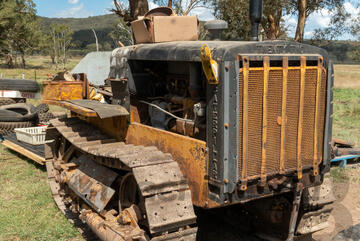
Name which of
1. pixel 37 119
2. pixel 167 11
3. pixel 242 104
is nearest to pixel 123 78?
pixel 167 11

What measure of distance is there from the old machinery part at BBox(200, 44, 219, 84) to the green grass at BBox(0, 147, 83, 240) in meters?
2.94

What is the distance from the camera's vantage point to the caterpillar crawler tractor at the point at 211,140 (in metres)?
3.71

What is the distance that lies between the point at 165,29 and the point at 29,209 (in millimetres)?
3354

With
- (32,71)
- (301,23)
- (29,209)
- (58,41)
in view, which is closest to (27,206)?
(29,209)

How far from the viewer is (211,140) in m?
3.83

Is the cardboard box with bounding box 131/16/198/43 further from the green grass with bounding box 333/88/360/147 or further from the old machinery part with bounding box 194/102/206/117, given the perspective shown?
the green grass with bounding box 333/88/360/147

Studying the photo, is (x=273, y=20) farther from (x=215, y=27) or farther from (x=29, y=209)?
(x=29, y=209)

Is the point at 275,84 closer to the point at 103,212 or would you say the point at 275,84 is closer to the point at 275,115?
the point at 275,115

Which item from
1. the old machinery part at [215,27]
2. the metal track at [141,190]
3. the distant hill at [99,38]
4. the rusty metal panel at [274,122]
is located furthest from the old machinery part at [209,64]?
the distant hill at [99,38]

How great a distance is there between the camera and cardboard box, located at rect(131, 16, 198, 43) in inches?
200

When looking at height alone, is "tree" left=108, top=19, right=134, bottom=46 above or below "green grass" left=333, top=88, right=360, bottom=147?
above

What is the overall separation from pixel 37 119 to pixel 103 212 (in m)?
6.74

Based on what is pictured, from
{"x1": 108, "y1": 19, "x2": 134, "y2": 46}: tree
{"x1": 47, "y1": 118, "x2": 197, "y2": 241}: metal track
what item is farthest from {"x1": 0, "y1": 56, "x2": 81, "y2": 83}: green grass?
{"x1": 47, "y1": 118, "x2": 197, "y2": 241}: metal track

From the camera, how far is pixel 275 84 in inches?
153
